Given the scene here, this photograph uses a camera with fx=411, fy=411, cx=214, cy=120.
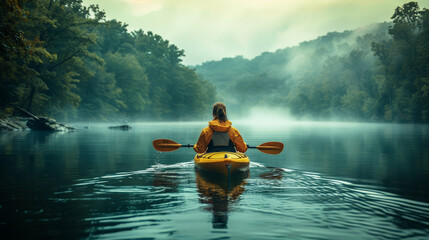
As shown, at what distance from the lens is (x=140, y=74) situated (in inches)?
3054

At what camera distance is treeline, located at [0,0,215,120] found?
26250mm

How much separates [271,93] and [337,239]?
173m

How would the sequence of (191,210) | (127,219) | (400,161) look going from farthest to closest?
(400,161)
(191,210)
(127,219)

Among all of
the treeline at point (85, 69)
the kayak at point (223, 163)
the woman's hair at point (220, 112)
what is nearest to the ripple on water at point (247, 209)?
the kayak at point (223, 163)

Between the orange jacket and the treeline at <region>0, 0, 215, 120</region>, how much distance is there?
8887 mm

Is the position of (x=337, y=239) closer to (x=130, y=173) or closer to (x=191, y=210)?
(x=191, y=210)

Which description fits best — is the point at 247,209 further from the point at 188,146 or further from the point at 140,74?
the point at 140,74

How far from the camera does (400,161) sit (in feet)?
41.2

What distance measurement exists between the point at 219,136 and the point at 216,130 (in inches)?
8.9

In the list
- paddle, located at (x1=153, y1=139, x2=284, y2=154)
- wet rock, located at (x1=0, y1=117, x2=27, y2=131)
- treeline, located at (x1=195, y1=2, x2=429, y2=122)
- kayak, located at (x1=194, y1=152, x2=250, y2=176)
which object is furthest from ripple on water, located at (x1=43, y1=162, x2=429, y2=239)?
treeline, located at (x1=195, y1=2, x2=429, y2=122)

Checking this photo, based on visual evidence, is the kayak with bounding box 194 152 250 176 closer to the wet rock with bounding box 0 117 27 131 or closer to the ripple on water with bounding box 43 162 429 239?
the ripple on water with bounding box 43 162 429 239

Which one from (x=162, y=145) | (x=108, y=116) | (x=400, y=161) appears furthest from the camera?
(x=108, y=116)

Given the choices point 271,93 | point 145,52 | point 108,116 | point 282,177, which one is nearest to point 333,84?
point 145,52

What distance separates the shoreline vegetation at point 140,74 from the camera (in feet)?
103
